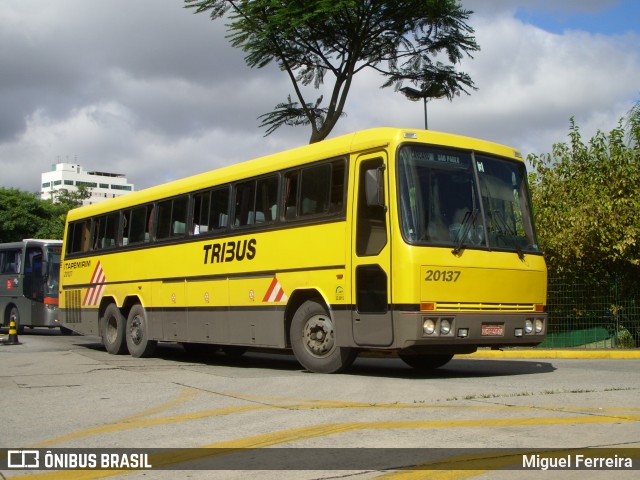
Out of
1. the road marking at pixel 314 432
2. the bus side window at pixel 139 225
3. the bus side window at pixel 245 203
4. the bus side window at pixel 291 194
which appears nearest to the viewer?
the road marking at pixel 314 432

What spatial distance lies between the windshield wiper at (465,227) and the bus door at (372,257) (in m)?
0.92

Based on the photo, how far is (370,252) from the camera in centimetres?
1146

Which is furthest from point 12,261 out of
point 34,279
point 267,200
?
point 267,200

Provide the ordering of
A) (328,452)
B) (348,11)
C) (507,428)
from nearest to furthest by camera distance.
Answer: (328,452), (507,428), (348,11)

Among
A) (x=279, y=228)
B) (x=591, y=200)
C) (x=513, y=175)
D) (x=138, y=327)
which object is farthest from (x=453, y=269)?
(x=591, y=200)

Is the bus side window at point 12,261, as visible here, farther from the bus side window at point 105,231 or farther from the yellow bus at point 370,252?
the yellow bus at point 370,252

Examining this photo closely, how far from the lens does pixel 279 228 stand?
1313cm

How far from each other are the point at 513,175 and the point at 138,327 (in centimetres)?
856

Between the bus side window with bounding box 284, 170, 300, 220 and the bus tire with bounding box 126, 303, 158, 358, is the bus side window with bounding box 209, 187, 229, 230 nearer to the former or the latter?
the bus side window with bounding box 284, 170, 300, 220

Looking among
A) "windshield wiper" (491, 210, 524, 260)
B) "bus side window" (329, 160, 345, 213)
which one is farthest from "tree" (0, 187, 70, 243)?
"windshield wiper" (491, 210, 524, 260)

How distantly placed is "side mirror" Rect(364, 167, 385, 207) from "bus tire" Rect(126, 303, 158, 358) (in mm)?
7291

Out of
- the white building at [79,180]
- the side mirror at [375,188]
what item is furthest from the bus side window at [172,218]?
the white building at [79,180]

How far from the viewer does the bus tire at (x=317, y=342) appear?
12062mm

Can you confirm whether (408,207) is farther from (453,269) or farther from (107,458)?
(107,458)
